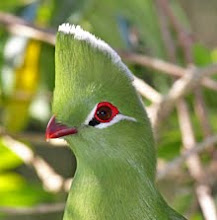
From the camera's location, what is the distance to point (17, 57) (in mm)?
2977

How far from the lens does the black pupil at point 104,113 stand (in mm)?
1831

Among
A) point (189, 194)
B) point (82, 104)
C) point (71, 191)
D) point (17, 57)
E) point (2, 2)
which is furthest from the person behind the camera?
point (2, 2)

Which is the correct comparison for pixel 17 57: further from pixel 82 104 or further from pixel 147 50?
pixel 82 104

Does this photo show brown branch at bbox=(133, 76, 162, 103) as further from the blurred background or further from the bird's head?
the bird's head

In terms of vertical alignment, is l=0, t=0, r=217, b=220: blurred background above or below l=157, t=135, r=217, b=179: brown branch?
above

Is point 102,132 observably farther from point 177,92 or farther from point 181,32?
point 181,32

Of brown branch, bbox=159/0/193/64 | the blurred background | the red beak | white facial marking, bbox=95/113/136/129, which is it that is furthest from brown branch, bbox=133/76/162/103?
the red beak

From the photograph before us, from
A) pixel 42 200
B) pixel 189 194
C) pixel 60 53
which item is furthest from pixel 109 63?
pixel 42 200

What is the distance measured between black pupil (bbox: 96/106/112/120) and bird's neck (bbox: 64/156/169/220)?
0.39 ft

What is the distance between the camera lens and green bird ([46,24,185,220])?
183cm

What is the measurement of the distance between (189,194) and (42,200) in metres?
0.53

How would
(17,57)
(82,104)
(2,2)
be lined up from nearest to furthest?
(82,104) < (17,57) < (2,2)

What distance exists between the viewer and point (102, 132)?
6.20 ft

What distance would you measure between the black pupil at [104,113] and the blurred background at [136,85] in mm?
625
